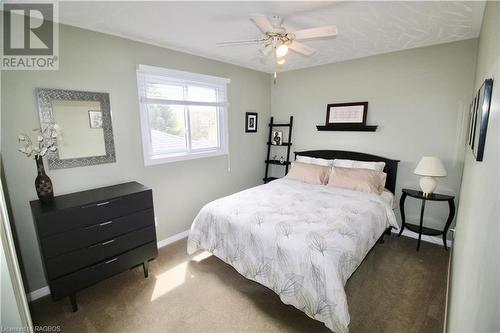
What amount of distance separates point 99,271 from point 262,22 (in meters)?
2.47

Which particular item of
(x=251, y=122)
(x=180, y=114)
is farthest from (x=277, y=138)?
(x=180, y=114)

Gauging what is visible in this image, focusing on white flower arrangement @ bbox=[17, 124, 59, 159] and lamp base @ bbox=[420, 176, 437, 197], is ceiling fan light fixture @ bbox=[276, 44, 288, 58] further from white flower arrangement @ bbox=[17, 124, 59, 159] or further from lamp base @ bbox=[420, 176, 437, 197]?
lamp base @ bbox=[420, 176, 437, 197]

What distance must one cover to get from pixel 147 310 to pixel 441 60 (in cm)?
405

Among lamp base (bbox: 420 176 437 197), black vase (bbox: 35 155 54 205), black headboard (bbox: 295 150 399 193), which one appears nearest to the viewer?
black vase (bbox: 35 155 54 205)

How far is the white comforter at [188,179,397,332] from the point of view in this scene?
165cm

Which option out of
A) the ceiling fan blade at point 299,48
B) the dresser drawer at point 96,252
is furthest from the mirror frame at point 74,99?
the ceiling fan blade at point 299,48

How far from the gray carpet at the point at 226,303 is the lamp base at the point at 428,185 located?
2.47 feet

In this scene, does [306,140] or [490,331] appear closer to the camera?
[490,331]

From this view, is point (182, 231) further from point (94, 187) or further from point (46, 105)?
point (46, 105)

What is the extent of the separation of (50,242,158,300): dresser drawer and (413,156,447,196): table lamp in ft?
10.1

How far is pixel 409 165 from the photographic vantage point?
3092mm

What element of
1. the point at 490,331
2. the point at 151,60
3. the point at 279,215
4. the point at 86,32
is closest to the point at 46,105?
the point at 86,32

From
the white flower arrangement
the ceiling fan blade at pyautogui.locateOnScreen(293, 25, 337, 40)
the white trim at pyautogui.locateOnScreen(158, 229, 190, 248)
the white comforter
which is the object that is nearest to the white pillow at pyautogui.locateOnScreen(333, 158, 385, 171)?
the white comforter

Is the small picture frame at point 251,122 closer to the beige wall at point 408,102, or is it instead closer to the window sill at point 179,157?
the window sill at point 179,157
